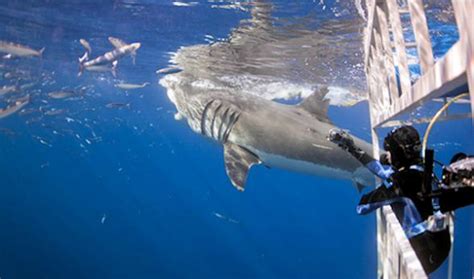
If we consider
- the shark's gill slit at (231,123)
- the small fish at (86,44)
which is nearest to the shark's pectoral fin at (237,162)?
the shark's gill slit at (231,123)

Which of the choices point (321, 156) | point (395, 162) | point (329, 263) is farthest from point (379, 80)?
point (329, 263)

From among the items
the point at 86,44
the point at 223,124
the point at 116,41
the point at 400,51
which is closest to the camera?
the point at 400,51

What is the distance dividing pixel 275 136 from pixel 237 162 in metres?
0.97

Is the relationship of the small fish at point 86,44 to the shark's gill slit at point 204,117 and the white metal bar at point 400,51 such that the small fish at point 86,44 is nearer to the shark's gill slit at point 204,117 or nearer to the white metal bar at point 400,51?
the shark's gill slit at point 204,117

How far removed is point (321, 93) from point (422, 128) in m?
28.4

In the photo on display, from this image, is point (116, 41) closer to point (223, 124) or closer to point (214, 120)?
point (214, 120)

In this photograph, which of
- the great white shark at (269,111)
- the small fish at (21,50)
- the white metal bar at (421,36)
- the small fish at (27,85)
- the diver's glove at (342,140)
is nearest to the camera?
the white metal bar at (421,36)

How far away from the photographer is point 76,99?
31.4 m

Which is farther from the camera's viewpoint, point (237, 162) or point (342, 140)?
point (237, 162)

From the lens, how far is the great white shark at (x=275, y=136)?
7703 millimetres

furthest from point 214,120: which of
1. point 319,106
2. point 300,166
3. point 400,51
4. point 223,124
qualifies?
point 400,51

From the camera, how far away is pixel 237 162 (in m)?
7.68

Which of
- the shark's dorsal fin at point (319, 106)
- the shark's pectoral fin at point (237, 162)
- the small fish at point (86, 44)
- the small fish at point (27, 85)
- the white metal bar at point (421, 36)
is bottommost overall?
the small fish at point (27, 85)

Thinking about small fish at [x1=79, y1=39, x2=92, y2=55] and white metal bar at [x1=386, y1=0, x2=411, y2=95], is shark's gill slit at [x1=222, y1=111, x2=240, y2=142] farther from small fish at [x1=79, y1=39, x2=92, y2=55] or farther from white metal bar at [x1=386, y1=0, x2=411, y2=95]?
small fish at [x1=79, y1=39, x2=92, y2=55]
